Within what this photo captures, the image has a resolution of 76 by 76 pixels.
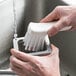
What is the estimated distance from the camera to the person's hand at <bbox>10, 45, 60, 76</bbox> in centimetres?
62

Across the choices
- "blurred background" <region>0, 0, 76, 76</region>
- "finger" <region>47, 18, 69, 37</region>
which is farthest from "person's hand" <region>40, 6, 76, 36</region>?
"blurred background" <region>0, 0, 76, 76</region>

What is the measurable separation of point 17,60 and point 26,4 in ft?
1.06

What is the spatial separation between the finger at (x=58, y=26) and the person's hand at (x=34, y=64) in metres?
0.06

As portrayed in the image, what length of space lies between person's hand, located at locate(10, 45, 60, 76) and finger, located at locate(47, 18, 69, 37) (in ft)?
0.19

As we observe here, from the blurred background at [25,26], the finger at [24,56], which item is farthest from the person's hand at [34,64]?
the blurred background at [25,26]

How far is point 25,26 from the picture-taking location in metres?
0.93

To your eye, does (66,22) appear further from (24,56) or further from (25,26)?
(25,26)

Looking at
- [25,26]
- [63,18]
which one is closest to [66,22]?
[63,18]

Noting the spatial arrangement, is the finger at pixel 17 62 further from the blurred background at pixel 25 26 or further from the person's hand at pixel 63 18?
the blurred background at pixel 25 26

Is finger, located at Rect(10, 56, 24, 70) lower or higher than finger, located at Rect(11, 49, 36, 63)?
lower

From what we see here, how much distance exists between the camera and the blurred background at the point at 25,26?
2.72 feet

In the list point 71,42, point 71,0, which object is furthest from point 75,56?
point 71,0

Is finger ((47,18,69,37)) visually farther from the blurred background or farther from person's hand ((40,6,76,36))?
the blurred background

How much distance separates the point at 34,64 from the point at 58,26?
12 centimetres
